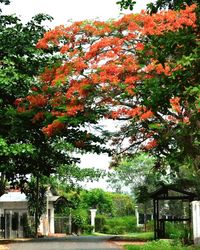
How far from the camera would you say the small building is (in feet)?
132

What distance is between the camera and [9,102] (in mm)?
25359

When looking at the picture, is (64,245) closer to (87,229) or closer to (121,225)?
(87,229)

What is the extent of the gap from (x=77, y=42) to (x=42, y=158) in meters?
6.29

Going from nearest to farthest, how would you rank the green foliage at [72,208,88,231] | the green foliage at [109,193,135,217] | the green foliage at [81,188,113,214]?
the green foliage at [72,208,88,231], the green foliage at [81,188,113,214], the green foliage at [109,193,135,217]

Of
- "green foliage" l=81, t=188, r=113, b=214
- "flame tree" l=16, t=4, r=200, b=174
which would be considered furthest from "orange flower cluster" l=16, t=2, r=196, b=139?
"green foliage" l=81, t=188, r=113, b=214

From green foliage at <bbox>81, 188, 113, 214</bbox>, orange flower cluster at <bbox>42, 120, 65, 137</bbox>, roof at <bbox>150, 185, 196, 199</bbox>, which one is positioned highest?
orange flower cluster at <bbox>42, 120, 65, 137</bbox>

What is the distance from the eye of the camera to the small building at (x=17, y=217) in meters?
40.3

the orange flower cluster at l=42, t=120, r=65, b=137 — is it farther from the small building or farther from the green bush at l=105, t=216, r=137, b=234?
the green bush at l=105, t=216, r=137, b=234

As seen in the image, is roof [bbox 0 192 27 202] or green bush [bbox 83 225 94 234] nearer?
roof [bbox 0 192 27 202]

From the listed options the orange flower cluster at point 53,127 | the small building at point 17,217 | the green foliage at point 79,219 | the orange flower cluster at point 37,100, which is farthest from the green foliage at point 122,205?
the orange flower cluster at point 53,127

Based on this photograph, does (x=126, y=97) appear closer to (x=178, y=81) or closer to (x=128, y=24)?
(x=128, y=24)

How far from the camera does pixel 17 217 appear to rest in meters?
41.6

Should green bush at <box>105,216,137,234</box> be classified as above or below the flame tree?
below

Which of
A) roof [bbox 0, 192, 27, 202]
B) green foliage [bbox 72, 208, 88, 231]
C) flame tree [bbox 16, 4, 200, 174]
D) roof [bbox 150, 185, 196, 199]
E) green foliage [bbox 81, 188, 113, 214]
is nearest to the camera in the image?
flame tree [bbox 16, 4, 200, 174]
